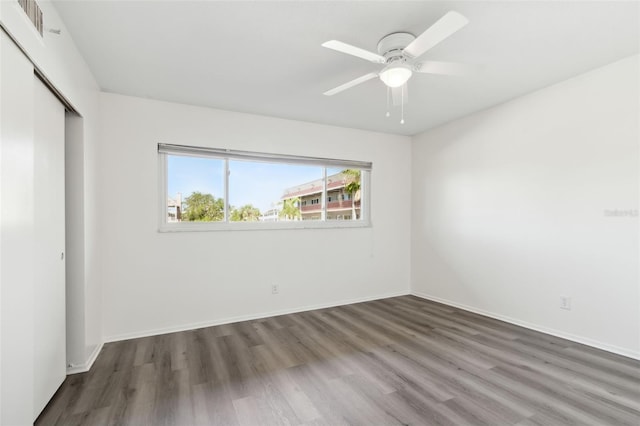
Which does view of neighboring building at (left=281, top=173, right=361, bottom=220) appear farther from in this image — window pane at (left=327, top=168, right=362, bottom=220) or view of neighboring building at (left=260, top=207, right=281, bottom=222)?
view of neighboring building at (left=260, top=207, right=281, bottom=222)

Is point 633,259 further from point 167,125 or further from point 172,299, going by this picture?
point 167,125

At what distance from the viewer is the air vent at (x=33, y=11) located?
54.2 inches

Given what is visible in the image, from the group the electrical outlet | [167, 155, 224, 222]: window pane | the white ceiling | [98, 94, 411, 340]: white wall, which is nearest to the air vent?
the white ceiling

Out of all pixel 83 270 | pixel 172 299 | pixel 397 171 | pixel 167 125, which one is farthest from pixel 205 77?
pixel 397 171

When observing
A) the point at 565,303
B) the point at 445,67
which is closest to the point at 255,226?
the point at 445,67

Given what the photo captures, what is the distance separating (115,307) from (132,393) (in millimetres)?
1196

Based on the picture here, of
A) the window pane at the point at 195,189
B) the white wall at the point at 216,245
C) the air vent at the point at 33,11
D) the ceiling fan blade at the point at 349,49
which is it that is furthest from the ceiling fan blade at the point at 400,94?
the air vent at the point at 33,11

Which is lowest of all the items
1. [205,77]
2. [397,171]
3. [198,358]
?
[198,358]

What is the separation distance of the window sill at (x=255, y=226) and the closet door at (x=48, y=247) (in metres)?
1.11

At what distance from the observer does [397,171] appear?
14.6 ft

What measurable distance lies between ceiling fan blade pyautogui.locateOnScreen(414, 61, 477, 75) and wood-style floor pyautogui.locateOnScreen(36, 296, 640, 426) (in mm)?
2126

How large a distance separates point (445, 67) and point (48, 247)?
2.81m

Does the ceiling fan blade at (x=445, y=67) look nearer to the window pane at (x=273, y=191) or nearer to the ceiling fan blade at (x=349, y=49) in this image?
the ceiling fan blade at (x=349, y=49)

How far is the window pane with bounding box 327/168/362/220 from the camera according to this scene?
4105 mm
